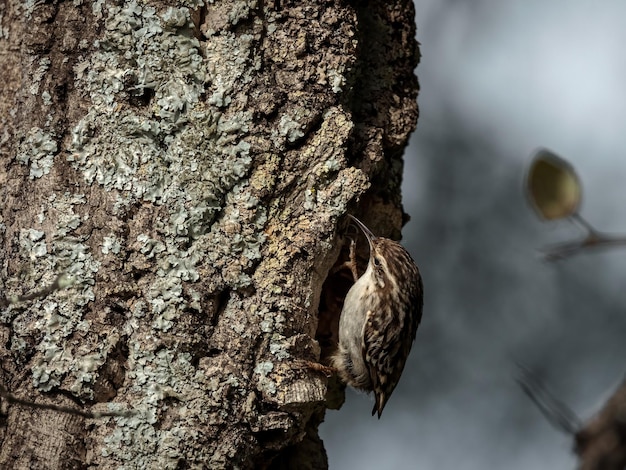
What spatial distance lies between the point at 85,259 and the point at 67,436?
0.48m

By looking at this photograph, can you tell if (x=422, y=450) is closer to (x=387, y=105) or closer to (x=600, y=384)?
(x=600, y=384)

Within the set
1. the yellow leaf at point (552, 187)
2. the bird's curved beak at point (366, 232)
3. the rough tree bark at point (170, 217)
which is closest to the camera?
the yellow leaf at point (552, 187)

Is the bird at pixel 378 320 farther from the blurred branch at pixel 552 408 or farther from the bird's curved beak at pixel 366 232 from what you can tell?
the blurred branch at pixel 552 408

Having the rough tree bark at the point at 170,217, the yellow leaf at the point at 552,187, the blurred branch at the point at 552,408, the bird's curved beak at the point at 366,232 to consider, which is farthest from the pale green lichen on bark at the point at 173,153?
the yellow leaf at the point at 552,187

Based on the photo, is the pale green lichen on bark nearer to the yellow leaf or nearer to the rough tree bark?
the rough tree bark

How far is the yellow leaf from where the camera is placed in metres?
1.05

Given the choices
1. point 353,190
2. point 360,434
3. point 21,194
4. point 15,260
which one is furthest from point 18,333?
point 360,434

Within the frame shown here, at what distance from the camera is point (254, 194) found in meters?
2.55

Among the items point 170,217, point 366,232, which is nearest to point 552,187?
point 170,217

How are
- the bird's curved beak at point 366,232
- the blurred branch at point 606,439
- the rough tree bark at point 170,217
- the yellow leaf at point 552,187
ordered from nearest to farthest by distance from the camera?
the blurred branch at point 606,439
the yellow leaf at point 552,187
the rough tree bark at point 170,217
the bird's curved beak at point 366,232

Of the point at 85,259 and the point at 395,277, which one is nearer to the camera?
the point at 85,259

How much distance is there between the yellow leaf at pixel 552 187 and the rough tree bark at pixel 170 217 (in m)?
1.52

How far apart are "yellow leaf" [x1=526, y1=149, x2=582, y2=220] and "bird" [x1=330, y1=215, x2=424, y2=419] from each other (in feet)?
5.85

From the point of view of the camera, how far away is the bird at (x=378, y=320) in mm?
2957
